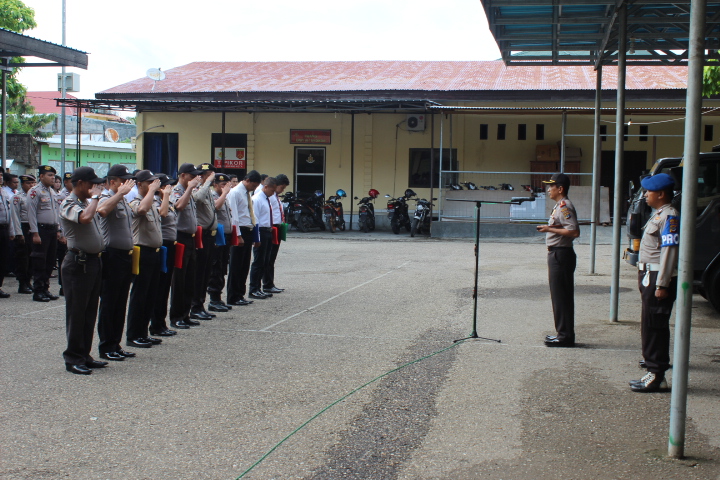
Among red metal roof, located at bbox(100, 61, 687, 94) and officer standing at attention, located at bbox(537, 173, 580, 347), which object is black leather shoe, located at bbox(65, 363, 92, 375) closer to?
officer standing at attention, located at bbox(537, 173, 580, 347)

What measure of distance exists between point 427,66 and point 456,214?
967 centimetres

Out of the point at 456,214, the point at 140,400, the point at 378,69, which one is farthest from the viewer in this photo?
the point at 378,69

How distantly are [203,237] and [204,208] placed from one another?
38 cm

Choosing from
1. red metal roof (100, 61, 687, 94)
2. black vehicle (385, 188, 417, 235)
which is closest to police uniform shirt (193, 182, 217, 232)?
black vehicle (385, 188, 417, 235)

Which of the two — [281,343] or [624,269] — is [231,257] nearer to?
[281,343]

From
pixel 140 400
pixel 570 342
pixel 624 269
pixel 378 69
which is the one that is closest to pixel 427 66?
pixel 378 69

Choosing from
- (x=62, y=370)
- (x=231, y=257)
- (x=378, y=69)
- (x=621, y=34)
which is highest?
(x=378, y=69)

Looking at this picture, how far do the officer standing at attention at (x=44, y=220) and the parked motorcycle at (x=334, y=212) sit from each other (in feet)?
43.3

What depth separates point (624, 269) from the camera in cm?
1502

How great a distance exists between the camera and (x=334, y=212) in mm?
24875

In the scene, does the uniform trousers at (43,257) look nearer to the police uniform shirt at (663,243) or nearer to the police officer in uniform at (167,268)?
the police officer in uniform at (167,268)

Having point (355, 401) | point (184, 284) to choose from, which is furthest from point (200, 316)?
point (355, 401)

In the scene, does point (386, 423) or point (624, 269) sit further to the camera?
point (624, 269)

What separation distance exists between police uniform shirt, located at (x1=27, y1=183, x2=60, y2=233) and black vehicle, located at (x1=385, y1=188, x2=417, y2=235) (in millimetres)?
13530
